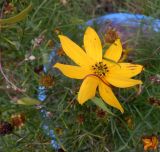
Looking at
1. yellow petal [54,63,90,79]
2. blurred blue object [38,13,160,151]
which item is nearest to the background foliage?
blurred blue object [38,13,160,151]

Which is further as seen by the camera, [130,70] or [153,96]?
[153,96]

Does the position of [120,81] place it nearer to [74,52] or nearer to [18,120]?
[74,52]

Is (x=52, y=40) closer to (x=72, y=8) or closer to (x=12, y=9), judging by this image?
(x=12, y=9)

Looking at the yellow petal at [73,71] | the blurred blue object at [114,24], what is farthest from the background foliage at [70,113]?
the yellow petal at [73,71]

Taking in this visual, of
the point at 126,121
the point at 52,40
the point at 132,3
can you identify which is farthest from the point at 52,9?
the point at 126,121

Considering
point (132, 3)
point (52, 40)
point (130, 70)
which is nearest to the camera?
point (130, 70)

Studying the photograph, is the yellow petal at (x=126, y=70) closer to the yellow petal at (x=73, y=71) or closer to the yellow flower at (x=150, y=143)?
the yellow petal at (x=73, y=71)
